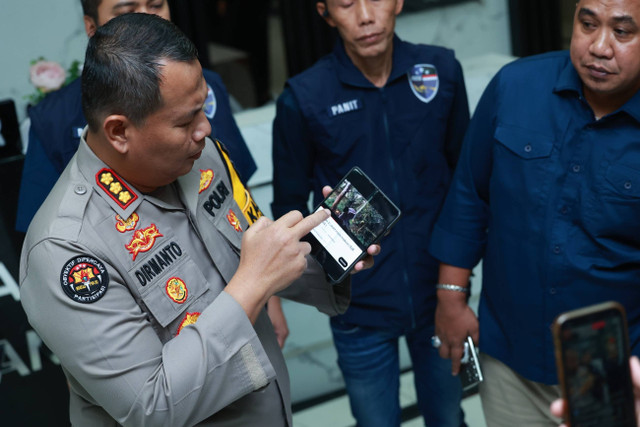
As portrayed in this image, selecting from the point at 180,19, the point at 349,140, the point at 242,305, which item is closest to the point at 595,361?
the point at 242,305

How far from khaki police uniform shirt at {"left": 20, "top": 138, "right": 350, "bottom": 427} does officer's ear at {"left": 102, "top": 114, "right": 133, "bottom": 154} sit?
69mm

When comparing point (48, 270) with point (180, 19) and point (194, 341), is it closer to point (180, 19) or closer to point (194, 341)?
point (194, 341)

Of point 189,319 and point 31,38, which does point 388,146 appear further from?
point 31,38

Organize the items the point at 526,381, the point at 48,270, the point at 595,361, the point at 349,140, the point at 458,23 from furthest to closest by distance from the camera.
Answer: the point at 458,23, the point at 349,140, the point at 526,381, the point at 48,270, the point at 595,361

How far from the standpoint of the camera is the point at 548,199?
5.16 feet

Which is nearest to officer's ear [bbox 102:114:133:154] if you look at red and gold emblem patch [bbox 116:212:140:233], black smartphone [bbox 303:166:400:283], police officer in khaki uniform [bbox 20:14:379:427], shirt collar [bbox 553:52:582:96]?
police officer in khaki uniform [bbox 20:14:379:427]

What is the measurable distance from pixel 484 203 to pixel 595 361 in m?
0.88

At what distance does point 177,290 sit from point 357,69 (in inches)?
38.1

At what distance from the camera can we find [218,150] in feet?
5.10

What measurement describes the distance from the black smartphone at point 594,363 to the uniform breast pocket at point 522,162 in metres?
0.68

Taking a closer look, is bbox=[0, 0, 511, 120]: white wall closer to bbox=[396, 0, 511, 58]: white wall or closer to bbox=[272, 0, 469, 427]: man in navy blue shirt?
bbox=[272, 0, 469, 427]: man in navy blue shirt

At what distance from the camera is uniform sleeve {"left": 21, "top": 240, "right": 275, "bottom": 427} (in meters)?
1.15

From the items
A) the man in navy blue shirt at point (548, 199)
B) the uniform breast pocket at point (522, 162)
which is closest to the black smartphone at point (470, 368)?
the man in navy blue shirt at point (548, 199)

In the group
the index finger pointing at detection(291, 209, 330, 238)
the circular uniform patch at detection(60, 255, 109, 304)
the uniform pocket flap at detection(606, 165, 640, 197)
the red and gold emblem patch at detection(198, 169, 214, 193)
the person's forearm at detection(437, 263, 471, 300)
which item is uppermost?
the circular uniform patch at detection(60, 255, 109, 304)
